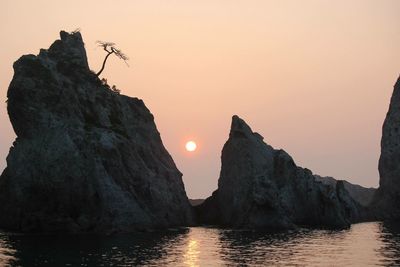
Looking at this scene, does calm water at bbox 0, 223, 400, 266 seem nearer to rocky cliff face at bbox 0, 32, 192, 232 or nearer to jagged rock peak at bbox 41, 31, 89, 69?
rocky cliff face at bbox 0, 32, 192, 232

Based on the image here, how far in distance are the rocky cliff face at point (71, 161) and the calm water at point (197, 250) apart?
21.9 ft

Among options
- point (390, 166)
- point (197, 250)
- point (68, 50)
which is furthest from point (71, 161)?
point (390, 166)

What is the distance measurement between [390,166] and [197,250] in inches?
3482

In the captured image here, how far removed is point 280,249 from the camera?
61094 millimetres

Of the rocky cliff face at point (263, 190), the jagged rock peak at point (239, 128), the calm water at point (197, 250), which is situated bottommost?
the calm water at point (197, 250)

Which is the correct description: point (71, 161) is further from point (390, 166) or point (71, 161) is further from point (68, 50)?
point (390, 166)

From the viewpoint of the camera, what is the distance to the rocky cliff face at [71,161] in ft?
254

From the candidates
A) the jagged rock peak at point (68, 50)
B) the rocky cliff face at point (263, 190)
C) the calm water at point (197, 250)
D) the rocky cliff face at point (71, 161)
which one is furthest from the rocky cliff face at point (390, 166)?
the jagged rock peak at point (68, 50)

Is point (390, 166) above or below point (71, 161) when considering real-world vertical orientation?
above

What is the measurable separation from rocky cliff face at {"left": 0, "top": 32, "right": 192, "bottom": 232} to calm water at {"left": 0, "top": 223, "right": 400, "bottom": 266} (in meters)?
6.68

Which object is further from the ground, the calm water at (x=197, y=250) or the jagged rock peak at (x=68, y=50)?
the jagged rock peak at (x=68, y=50)

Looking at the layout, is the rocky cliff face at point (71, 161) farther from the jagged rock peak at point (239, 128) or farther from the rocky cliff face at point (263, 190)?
the jagged rock peak at point (239, 128)

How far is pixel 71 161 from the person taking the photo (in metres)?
78.5

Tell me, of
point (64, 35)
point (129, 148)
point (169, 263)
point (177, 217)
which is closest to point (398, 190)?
point (177, 217)
